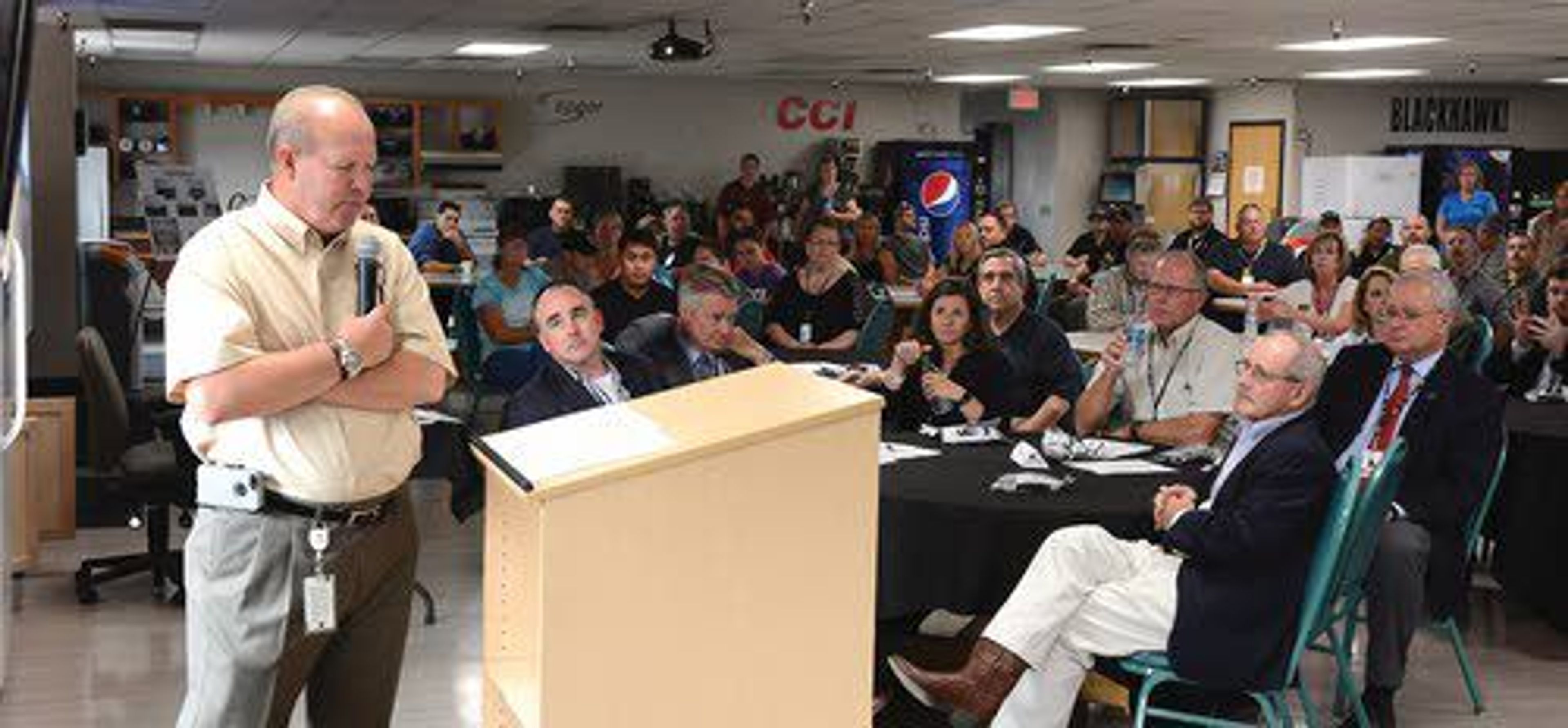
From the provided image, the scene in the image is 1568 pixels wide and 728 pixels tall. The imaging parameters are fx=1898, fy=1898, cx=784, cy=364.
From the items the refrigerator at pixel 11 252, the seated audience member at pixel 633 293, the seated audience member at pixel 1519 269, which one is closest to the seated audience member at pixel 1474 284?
the seated audience member at pixel 1519 269

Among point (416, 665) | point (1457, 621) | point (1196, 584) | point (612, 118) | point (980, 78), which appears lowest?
point (416, 665)

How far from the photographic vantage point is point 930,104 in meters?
21.7

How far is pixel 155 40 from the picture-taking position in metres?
14.9

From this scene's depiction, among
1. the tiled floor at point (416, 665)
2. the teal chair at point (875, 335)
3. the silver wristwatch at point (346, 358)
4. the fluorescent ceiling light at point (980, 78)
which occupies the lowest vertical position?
the tiled floor at point (416, 665)

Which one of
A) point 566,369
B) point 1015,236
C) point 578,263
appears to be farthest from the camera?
point 1015,236

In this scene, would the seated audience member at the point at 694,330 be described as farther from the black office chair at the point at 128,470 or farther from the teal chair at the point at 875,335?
the teal chair at the point at 875,335

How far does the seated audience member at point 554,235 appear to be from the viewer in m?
12.5

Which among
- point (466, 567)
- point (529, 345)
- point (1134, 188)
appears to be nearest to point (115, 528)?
point (466, 567)

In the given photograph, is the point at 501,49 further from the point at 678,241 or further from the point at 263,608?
the point at 263,608

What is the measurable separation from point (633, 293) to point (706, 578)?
6.79m

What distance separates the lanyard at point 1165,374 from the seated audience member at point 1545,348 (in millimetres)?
1886

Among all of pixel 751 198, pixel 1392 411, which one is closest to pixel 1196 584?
pixel 1392 411

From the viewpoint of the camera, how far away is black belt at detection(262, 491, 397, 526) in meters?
2.76

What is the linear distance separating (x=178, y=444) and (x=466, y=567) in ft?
4.40
